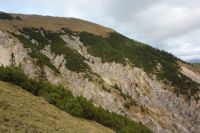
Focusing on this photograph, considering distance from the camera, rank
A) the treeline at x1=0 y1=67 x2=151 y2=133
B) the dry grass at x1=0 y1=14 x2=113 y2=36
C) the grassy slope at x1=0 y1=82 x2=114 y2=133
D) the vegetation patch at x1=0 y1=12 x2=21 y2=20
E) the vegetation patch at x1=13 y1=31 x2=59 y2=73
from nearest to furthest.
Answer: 1. the grassy slope at x1=0 y1=82 x2=114 y2=133
2. the treeline at x1=0 y1=67 x2=151 y2=133
3. the vegetation patch at x1=13 y1=31 x2=59 y2=73
4. the dry grass at x1=0 y1=14 x2=113 y2=36
5. the vegetation patch at x1=0 y1=12 x2=21 y2=20

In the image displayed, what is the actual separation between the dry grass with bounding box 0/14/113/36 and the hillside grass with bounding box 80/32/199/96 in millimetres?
4653

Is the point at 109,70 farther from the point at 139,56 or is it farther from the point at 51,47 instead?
the point at 51,47

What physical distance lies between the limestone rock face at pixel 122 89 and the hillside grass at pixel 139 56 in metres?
2.19

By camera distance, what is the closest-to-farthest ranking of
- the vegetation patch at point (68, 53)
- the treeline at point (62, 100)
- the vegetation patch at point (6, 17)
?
the treeline at point (62, 100) < the vegetation patch at point (68, 53) < the vegetation patch at point (6, 17)

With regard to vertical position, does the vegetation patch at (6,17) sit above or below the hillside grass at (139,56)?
above

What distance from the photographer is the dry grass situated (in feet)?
291

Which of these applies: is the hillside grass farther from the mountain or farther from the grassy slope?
the grassy slope

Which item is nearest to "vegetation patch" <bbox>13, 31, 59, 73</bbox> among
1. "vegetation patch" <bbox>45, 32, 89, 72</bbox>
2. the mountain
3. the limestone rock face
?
the mountain

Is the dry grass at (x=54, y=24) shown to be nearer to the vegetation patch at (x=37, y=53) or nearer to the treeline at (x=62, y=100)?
the vegetation patch at (x=37, y=53)

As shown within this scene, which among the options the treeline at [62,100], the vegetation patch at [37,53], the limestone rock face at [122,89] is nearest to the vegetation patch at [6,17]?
the vegetation patch at [37,53]

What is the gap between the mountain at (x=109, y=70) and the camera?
69188mm

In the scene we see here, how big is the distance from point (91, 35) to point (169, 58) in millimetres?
22758

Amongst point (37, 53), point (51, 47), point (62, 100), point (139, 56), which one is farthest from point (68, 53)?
point (62, 100)

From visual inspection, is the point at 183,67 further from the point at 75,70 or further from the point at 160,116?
the point at 75,70
